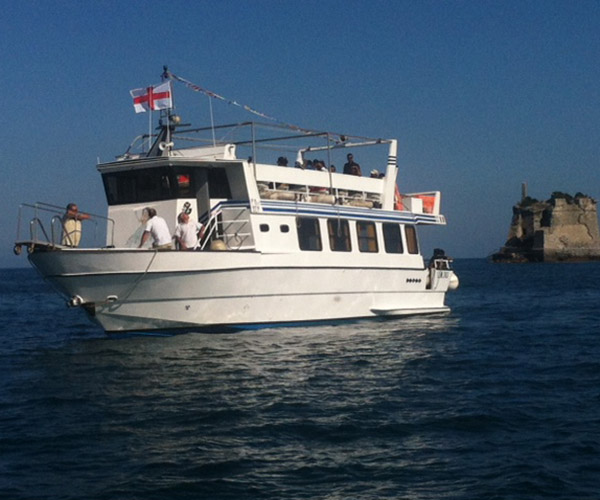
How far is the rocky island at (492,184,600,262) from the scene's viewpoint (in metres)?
110

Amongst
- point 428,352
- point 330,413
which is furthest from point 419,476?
point 428,352

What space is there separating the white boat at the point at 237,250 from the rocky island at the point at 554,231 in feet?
304

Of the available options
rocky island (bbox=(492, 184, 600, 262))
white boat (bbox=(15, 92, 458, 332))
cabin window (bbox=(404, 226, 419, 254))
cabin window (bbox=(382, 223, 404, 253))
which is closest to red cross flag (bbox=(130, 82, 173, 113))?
white boat (bbox=(15, 92, 458, 332))

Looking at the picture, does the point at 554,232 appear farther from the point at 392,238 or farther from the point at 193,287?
the point at 193,287

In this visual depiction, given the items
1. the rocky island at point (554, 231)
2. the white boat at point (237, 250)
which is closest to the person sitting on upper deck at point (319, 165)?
the white boat at point (237, 250)

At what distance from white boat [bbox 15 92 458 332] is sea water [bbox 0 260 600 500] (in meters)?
0.77

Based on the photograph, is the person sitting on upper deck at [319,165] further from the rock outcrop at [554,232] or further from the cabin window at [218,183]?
the rock outcrop at [554,232]

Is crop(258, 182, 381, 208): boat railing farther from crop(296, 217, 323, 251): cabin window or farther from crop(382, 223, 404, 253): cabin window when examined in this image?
crop(382, 223, 404, 253): cabin window

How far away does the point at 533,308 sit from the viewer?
28.7 metres

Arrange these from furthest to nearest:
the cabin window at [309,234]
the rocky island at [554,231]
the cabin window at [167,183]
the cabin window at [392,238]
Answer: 1. the rocky island at [554,231]
2. the cabin window at [392,238]
3. the cabin window at [309,234]
4. the cabin window at [167,183]

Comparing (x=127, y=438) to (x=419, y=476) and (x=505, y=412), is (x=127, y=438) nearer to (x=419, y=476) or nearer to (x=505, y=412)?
(x=419, y=476)

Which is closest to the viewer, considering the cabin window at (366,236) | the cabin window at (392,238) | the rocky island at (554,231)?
the cabin window at (366,236)

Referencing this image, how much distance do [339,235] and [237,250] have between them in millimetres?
3426

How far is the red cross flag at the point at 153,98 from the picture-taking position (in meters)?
18.8
